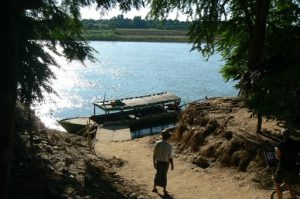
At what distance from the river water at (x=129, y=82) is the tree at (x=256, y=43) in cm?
2020

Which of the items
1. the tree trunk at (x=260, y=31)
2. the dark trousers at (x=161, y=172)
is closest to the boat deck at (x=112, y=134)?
the tree trunk at (x=260, y=31)

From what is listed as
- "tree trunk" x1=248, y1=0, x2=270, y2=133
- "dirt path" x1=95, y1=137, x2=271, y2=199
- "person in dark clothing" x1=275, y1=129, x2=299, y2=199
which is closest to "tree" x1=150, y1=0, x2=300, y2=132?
"tree trunk" x1=248, y1=0, x2=270, y2=133

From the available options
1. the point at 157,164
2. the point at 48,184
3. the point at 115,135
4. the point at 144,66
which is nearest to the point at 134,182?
the point at 157,164

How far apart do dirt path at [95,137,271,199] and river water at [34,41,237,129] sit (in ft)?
85.0

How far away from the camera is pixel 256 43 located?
17.8 meters

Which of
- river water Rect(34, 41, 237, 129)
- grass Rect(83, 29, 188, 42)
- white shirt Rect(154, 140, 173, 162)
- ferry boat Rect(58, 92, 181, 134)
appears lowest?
river water Rect(34, 41, 237, 129)

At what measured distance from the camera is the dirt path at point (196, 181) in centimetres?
1235

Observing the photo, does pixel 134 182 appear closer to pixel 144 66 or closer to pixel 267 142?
pixel 267 142

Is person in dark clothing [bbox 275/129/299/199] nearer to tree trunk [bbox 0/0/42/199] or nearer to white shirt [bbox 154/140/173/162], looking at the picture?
white shirt [bbox 154/140/173/162]

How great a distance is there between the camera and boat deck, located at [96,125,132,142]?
90.7ft

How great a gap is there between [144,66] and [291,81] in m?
69.3

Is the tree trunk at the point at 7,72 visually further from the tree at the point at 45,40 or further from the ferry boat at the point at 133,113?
the ferry boat at the point at 133,113

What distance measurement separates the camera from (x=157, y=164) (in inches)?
447

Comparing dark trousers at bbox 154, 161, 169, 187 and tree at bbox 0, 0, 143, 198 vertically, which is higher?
tree at bbox 0, 0, 143, 198
